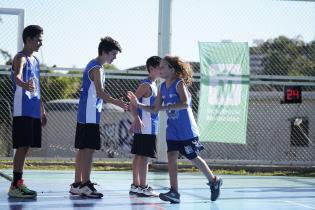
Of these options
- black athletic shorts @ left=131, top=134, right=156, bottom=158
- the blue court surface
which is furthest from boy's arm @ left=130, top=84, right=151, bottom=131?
the blue court surface

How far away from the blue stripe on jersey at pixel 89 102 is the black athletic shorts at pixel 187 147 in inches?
35.3

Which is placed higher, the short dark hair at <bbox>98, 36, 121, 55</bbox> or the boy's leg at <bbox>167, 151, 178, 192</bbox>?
the short dark hair at <bbox>98, 36, 121, 55</bbox>

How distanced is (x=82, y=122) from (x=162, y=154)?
439cm

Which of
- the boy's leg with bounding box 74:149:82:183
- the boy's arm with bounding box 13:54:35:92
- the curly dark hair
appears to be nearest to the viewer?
the boy's arm with bounding box 13:54:35:92

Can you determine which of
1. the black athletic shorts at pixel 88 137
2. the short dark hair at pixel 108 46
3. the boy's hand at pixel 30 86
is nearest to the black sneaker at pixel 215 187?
the black athletic shorts at pixel 88 137

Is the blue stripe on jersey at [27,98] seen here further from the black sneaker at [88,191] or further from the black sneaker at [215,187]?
the black sneaker at [215,187]

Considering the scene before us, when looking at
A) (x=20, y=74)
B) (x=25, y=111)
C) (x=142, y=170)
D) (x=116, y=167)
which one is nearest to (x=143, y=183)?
(x=142, y=170)

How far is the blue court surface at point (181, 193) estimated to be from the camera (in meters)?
6.53

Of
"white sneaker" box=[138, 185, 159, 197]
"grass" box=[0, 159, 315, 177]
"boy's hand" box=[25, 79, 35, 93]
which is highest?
"boy's hand" box=[25, 79, 35, 93]

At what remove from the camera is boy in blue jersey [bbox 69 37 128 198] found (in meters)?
7.07

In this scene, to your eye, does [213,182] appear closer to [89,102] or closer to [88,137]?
[88,137]

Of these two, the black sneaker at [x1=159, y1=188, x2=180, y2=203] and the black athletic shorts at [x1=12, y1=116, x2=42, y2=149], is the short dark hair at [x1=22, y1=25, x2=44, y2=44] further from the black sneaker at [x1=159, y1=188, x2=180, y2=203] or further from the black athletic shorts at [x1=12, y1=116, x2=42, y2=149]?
the black sneaker at [x1=159, y1=188, x2=180, y2=203]

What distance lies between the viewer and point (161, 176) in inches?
404

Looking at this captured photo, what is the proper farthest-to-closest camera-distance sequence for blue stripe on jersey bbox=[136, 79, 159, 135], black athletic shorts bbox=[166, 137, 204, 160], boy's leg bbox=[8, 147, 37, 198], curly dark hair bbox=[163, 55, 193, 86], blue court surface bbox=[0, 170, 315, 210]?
blue stripe on jersey bbox=[136, 79, 159, 135]
curly dark hair bbox=[163, 55, 193, 86]
black athletic shorts bbox=[166, 137, 204, 160]
boy's leg bbox=[8, 147, 37, 198]
blue court surface bbox=[0, 170, 315, 210]
